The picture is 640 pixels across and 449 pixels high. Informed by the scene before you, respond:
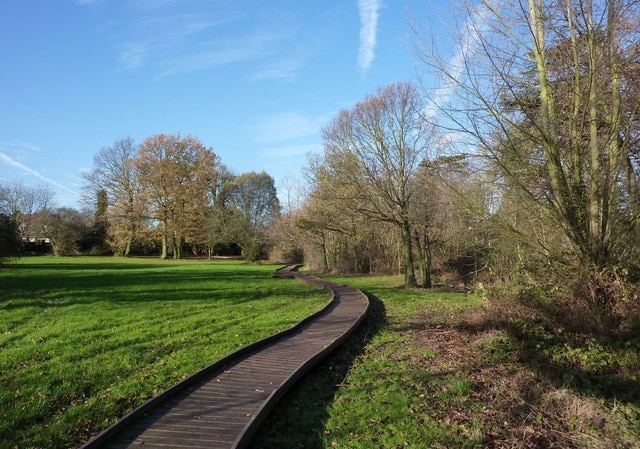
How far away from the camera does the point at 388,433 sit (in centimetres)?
505

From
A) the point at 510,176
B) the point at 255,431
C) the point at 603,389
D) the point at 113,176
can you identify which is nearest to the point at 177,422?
the point at 255,431

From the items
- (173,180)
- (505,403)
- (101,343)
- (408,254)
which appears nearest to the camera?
(505,403)

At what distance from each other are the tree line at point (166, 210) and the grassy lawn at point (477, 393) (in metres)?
40.2

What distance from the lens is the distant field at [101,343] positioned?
5293 millimetres

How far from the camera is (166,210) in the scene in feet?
161

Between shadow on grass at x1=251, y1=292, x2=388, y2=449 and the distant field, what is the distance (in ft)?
6.01

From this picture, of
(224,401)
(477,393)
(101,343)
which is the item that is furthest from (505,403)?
(101,343)

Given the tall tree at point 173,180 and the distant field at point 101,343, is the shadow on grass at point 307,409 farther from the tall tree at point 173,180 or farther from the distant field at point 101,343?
the tall tree at point 173,180

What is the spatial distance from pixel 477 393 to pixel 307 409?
8.29 feet

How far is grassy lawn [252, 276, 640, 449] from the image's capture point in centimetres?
499

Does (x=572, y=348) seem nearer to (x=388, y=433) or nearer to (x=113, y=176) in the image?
(x=388, y=433)

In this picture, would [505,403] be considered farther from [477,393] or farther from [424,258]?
[424,258]

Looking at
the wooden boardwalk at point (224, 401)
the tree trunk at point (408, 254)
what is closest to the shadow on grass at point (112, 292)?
the tree trunk at point (408, 254)

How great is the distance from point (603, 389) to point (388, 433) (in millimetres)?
3406
